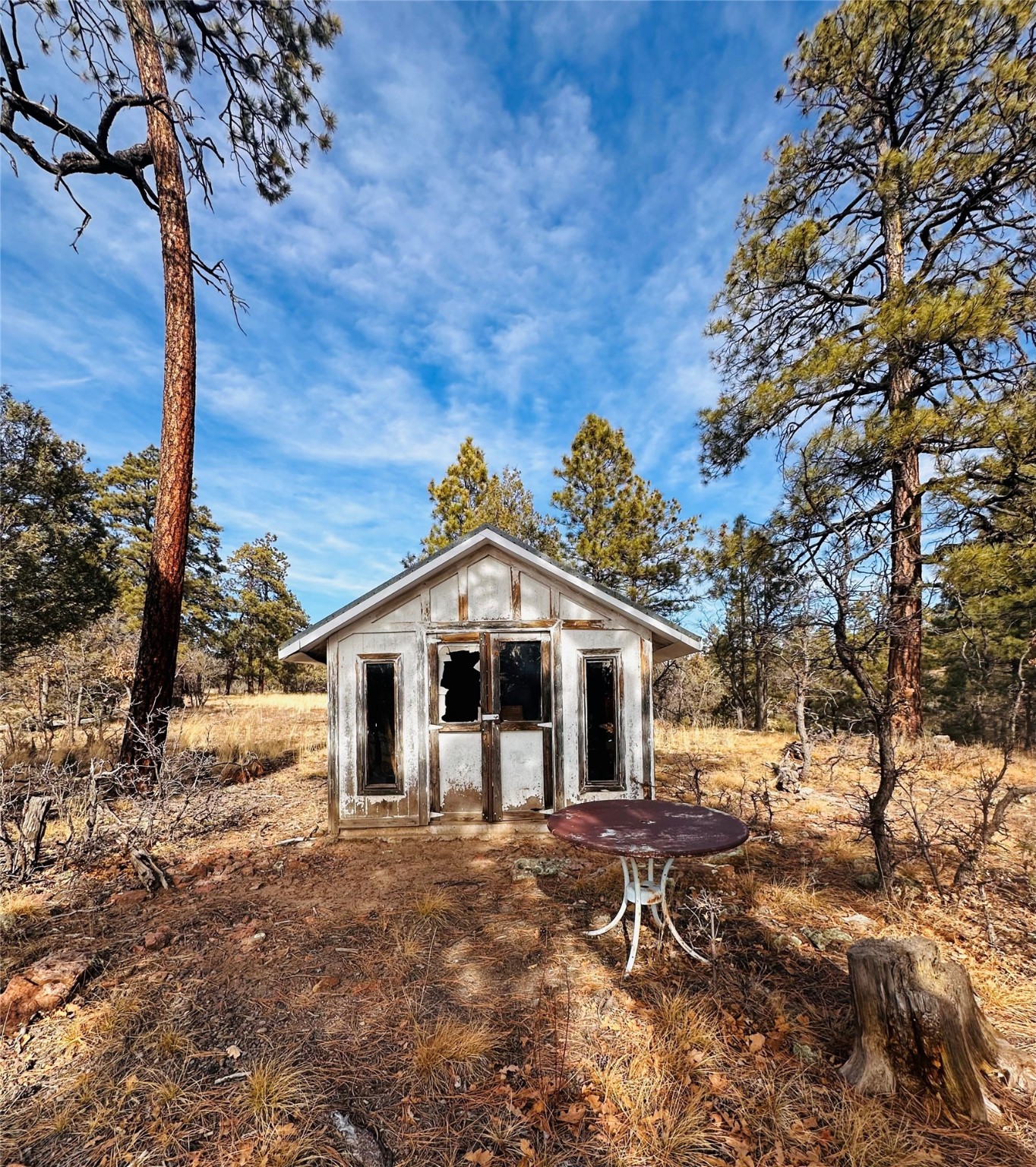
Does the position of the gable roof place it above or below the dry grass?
above

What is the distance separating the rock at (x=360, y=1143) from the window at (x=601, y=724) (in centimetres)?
475

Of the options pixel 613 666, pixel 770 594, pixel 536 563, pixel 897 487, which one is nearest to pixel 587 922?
pixel 613 666

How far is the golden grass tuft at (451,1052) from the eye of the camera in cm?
276

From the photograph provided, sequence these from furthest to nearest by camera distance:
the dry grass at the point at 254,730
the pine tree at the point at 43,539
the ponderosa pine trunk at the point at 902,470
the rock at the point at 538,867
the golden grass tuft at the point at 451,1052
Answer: the pine tree at the point at 43,539, the dry grass at the point at 254,730, the ponderosa pine trunk at the point at 902,470, the rock at the point at 538,867, the golden grass tuft at the point at 451,1052

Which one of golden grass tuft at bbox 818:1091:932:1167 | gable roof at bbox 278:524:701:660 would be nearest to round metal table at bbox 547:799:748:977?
golden grass tuft at bbox 818:1091:932:1167

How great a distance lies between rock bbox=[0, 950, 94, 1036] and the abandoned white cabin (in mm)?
3120

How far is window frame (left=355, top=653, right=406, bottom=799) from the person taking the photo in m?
6.72

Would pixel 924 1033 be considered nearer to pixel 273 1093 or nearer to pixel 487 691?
pixel 273 1093

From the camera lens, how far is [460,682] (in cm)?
722

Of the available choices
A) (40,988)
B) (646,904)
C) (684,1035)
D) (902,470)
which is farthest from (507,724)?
(902,470)

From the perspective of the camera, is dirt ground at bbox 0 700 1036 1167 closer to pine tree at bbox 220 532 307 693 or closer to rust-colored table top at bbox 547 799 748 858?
rust-colored table top at bbox 547 799 748 858

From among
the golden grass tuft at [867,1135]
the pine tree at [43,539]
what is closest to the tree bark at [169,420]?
the pine tree at [43,539]

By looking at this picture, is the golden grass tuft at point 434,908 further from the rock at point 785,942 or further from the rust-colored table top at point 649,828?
the rock at point 785,942

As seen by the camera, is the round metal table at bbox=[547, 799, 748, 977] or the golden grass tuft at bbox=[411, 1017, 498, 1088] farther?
the round metal table at bbox=[547, 799, 748, 977]
